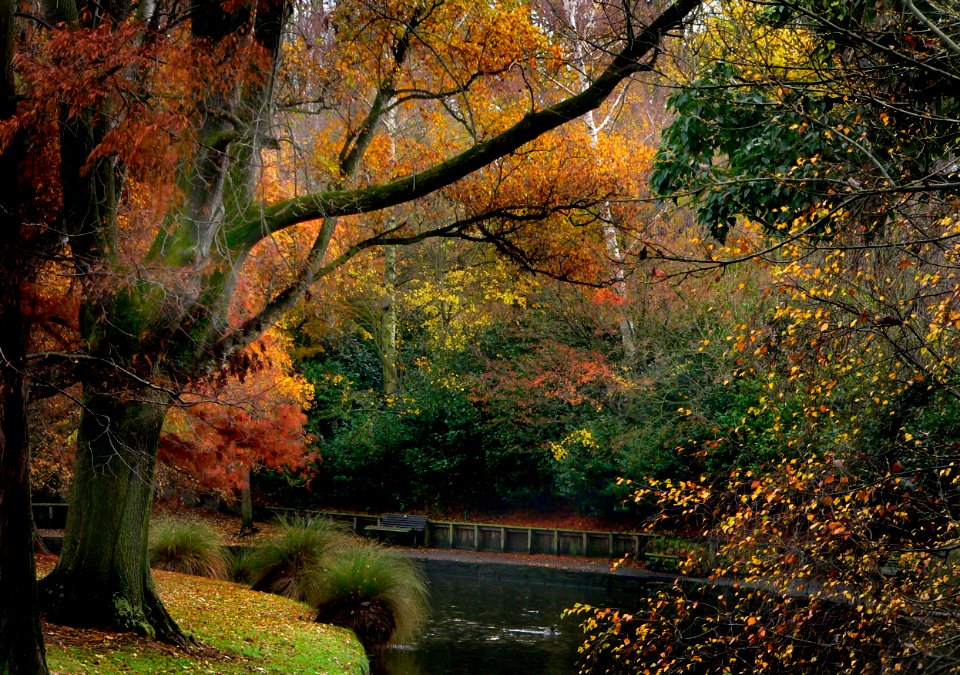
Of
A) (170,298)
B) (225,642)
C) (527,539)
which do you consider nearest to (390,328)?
(527,539)

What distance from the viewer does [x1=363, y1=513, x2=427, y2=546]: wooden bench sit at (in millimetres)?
23016

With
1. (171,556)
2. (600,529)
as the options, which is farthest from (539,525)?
(171,556)

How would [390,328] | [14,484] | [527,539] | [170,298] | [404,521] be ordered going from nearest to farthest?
[14,484] → [170,298] → [527,539] → [404,521] → [390,328]

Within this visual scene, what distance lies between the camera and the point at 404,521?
23.3 m

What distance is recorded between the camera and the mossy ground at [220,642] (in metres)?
7.49

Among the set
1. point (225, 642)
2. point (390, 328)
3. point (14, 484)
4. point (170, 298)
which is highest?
point (390, 328)

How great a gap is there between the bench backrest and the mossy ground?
9489mm

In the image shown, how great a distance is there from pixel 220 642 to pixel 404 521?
1416 cm

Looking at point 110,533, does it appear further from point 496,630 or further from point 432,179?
point 496,630

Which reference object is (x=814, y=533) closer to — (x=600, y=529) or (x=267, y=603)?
(x=267, y=603)

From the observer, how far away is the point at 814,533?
6.14m

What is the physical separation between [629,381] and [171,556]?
32.6 feet

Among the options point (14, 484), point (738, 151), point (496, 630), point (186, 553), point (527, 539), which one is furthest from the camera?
point (527, 539)

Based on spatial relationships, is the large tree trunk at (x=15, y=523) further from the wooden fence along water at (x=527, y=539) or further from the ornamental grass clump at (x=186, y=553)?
the wooden fence along water at (x=527, y=539)
